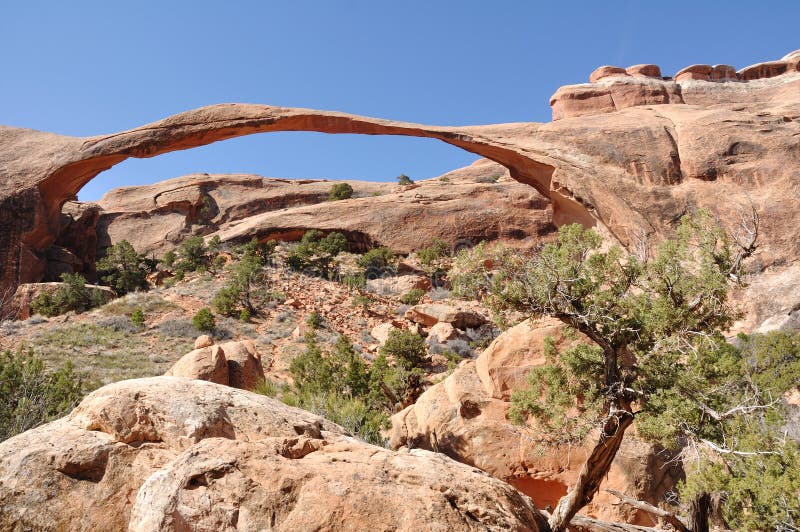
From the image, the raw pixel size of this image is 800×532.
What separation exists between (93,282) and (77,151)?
552 inches

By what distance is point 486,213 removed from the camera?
27.8 m

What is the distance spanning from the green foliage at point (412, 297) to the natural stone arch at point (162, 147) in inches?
321

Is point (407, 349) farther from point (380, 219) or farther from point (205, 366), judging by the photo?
point (380, 219)

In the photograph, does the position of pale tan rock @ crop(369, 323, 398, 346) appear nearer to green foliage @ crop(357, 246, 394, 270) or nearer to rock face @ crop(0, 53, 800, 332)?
green foliage @ crop(357, 246, 394, 270)

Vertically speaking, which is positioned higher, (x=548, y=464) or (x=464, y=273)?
(x=464, y=273)

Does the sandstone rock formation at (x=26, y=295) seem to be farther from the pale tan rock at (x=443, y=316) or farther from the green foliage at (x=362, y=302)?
the pale tan rock at (x=443, y=316)

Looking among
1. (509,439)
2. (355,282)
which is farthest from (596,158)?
(355,282)

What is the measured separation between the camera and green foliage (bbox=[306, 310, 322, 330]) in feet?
57.7

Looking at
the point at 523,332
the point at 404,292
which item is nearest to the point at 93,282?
the point at 404,292

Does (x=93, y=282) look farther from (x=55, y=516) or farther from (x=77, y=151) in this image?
(x=55, y=516)

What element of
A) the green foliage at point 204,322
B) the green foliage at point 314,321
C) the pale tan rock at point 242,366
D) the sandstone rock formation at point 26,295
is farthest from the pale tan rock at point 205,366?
the sandstone rock formation at point 26,295

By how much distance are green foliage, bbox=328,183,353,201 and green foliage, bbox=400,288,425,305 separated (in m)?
14.8

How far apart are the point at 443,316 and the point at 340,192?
18.8 meters

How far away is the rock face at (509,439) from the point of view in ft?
Result: 22.5
